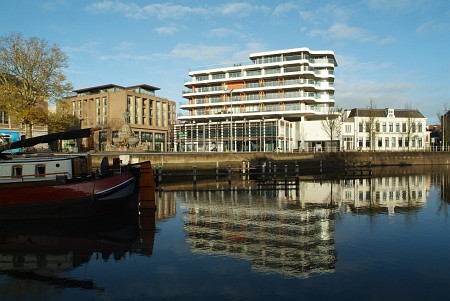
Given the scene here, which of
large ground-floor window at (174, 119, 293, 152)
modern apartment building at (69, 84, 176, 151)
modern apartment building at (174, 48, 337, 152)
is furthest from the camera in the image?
modern apartment building at (69, 84, 176, 151)

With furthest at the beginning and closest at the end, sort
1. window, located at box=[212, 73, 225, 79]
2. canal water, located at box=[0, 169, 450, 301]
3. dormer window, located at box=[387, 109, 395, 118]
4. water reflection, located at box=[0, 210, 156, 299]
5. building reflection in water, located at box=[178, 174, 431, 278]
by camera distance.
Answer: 1. dormer window, located at box=[387, 109, 395, 118]
2. window, located at box=[212, 73, 225, 79]
3. building reflection in water, located at box=[178, 174, 431, 278]
4. water reflection, located at box=[0, 210, 156, 299]
5. canal water, located at box=[0, 169, 450, 301]

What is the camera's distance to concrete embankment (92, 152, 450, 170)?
44513 millimetres

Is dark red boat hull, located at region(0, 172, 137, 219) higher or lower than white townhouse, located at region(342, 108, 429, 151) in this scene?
lower

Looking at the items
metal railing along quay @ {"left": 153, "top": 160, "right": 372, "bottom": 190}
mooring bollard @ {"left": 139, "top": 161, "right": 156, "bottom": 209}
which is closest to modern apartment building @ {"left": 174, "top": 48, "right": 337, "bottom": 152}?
metal railing along quay @ {"left": 153, "top": 160, "right": 372, "bottom": 190}

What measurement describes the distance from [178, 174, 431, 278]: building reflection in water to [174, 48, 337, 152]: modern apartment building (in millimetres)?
44563

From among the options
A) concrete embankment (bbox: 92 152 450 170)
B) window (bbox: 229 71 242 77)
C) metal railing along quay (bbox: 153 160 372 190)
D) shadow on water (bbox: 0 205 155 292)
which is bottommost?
shadow on water (bbox: 0 205 155 292)

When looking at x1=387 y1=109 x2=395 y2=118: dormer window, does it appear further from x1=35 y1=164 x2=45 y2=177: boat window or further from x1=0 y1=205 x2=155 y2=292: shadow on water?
x1=35 y1=164 x2=45 y2=177: boat window

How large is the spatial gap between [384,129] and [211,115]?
1551 inches

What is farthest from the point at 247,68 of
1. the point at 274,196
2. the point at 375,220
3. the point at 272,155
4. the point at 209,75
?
the point at 375,220

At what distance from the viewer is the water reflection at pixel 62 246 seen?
10117mm

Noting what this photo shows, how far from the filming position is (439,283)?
31.0 feet

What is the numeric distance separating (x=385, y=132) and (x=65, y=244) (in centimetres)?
8199

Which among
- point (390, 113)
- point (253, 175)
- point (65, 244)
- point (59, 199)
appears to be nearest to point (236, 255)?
point (65, 244)

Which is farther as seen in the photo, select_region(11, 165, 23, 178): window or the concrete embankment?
the concrete embankment
